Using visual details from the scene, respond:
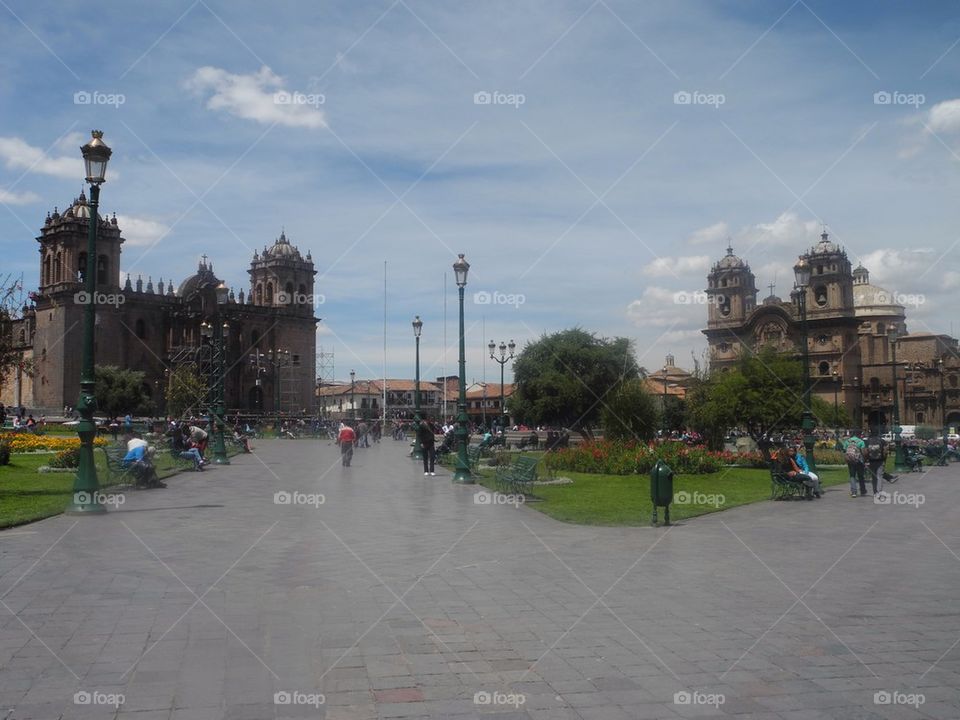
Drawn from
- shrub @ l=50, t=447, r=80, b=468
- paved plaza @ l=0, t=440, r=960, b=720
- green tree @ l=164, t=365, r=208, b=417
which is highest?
green tree @ l=164, t=365, r=208, b=417

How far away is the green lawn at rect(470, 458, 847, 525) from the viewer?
12867 millimetres

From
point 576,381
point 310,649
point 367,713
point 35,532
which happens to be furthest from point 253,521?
point 576,381

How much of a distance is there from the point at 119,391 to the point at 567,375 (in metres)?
36.5

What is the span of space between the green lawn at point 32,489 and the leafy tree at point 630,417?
12.8 metres

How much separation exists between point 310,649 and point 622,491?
1254cm

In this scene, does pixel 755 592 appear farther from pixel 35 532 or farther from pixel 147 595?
pixel 35 532

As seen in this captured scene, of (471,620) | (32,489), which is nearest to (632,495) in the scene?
(471,620)

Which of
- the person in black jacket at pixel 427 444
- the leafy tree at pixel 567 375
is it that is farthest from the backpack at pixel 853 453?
the leafy tree at pixel 567 375

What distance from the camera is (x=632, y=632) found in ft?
19.8


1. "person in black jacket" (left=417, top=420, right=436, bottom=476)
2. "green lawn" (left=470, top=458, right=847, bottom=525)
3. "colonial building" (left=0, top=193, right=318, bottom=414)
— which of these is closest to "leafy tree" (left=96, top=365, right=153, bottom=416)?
"colonial building" (left=0, top=193, right=318, bottom=414)

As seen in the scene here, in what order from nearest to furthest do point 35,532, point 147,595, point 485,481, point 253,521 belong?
point 147,595
point 35,532
point 253,521
point 485,481

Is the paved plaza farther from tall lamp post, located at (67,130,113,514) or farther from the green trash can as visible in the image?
tall lamp post, located at (67,130,113,514)

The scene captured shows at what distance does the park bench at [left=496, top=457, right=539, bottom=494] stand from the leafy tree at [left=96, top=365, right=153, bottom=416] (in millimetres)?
55836

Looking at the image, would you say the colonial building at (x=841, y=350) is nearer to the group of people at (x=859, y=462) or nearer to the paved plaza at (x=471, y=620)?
the group of people at (x=859, y=462)
